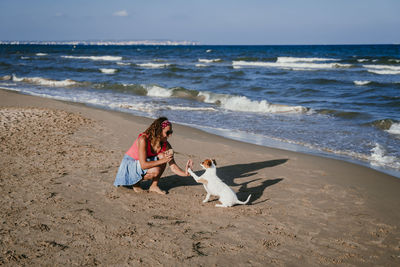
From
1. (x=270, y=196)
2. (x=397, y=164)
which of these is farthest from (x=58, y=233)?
(x=397, y=164)

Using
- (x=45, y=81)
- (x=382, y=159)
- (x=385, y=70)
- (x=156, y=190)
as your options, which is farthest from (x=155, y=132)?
(x=385, y=70)

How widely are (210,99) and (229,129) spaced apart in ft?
21.1

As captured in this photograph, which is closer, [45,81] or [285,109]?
[285,109]

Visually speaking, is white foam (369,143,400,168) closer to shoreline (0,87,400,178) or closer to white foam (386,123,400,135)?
shoreline (0,87,400,178)

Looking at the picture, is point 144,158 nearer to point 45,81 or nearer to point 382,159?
point 382,159

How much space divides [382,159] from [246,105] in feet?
25.0

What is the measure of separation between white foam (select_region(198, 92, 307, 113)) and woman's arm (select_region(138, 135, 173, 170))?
9.02 metres

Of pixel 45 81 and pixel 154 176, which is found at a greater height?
pixel 45 81

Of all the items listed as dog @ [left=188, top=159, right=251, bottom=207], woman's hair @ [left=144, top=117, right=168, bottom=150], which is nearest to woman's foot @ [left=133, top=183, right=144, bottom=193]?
woman's hair @ [left=144, top=117, right=168, bottom=150]

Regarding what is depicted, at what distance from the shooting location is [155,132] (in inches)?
187

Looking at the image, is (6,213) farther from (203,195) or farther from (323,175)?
(323,175)

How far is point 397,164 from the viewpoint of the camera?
22.2ft

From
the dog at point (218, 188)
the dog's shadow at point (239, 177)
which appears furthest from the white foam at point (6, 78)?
the dog at point (218, 188)

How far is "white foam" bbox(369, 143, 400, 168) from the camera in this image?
677 centimetres
